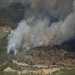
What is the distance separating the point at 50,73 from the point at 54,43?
1493cm

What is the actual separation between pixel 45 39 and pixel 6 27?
35.2 m

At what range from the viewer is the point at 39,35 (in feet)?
261

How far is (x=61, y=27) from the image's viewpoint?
76812 mm

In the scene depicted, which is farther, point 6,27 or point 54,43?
point 6,27

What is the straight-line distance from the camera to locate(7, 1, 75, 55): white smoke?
7544cm

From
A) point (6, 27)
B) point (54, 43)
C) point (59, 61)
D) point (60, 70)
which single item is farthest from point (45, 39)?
point (6, 27)

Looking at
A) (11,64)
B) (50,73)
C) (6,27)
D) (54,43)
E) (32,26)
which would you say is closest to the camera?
(50,73)

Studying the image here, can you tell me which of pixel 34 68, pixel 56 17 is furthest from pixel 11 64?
pixel 56 17

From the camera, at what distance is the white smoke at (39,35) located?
7544 centimetres

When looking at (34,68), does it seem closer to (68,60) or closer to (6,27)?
(68,60)

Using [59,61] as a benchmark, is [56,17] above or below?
above

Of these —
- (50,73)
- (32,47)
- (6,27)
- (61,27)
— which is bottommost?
(50,73)

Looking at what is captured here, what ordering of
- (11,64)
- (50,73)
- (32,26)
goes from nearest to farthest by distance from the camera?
(50,73)
(11,64)
(32,26)

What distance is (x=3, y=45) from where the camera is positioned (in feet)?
273
